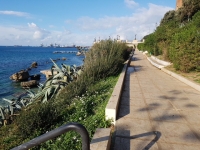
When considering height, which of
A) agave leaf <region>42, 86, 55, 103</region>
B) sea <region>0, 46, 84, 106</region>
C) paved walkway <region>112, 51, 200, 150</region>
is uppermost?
agave leaf <region>42, 86, 55, 103</region>

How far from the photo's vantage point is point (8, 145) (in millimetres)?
3686

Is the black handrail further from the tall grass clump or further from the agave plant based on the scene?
the tall grass clump

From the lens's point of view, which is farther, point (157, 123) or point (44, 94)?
point (44, 94)

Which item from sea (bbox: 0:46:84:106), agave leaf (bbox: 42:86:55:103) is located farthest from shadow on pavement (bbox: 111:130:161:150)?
sea (bbox: 0:46:84:106)

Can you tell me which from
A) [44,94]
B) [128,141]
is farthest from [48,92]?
[128,141]

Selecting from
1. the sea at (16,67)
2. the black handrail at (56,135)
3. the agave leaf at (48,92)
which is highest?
the black handrail at (56,135)

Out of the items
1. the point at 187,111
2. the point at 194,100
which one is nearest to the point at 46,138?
the point at 187,111

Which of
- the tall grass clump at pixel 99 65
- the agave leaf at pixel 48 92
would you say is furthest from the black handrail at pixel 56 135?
the tall grass clump at pixel 99 65

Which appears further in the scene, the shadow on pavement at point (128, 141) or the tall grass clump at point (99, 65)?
the tall grass clump at point (99, 65)

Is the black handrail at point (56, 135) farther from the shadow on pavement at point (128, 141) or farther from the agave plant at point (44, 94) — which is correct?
the agave plant at point (44, 94)

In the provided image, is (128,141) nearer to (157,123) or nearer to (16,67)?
(157,123)

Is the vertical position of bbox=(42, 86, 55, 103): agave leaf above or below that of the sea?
above

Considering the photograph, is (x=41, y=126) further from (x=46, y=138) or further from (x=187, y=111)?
(x=187, y=111)

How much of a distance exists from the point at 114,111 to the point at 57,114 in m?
1.59
